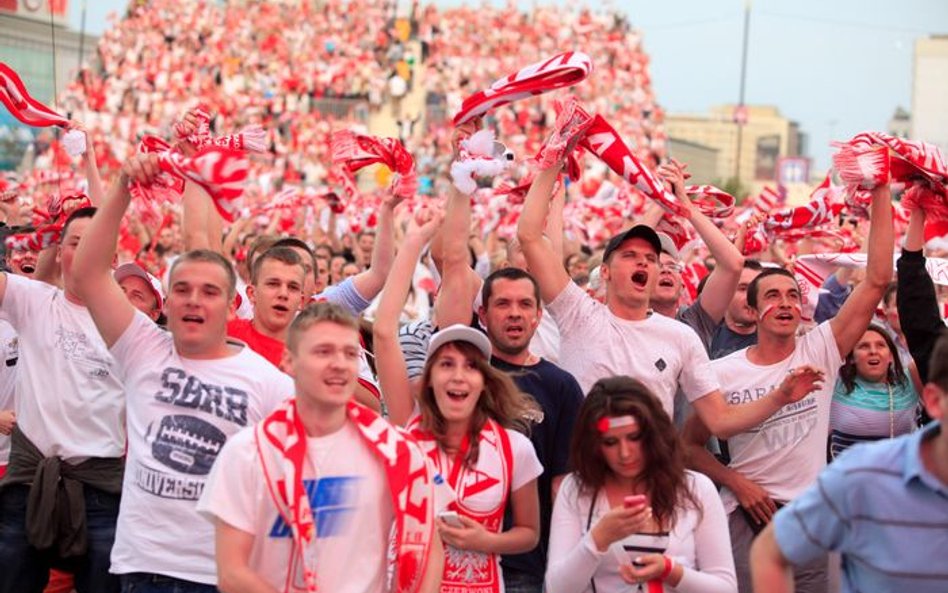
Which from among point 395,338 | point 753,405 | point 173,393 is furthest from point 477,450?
point 753,405

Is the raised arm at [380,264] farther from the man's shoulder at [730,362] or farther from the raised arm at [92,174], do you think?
the man's shoulder at [730,362]

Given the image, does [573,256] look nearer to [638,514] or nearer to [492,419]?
[492,419]

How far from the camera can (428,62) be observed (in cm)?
4506

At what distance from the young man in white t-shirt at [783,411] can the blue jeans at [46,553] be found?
2.35 m

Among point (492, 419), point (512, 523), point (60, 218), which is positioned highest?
point (60, 218)

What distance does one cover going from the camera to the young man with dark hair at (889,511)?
379cm

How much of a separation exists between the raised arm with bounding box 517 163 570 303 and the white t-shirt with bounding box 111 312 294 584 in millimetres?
1506


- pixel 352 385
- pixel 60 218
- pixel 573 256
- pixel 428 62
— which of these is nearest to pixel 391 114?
pixel 428 62

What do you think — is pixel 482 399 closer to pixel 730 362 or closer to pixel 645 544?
pixel 645 544

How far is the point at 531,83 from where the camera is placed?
7031mm

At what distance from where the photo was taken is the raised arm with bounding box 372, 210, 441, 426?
5.68m

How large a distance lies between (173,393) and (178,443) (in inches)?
6.8

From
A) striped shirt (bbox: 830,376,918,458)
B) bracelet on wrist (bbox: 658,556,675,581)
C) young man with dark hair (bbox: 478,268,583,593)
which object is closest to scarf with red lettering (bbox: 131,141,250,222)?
young man with dark hair (bbox: 478,268,583,593)

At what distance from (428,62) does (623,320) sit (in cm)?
3914
